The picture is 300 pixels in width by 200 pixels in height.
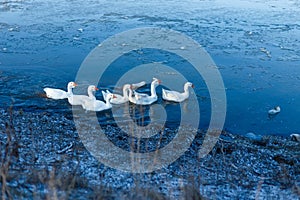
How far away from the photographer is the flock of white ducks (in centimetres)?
926

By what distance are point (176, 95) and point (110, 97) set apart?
1717 mm

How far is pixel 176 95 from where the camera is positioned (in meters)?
9.66

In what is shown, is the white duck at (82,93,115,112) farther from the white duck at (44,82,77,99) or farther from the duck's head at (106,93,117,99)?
the white duck at (44,82,77,99)

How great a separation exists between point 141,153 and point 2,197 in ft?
11.1

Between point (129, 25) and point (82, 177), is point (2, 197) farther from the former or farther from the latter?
point (129, 25)

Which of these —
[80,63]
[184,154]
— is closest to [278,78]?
[184,154]

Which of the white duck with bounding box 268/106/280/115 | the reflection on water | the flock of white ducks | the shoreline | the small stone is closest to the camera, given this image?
the shoreline

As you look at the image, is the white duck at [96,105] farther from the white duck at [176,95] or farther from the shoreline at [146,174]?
the white duck at [176,95]

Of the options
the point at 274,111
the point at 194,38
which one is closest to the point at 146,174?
the point at 274,111

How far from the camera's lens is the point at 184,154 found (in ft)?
23.1

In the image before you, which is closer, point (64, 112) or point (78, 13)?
point (64, 112)

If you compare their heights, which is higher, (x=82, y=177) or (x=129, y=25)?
(x=129, y=25)

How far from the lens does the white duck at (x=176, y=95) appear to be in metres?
9.69

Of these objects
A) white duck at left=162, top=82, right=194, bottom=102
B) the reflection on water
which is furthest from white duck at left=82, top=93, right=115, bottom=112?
white duck at left=162, top=82, right=194, bottom=102
